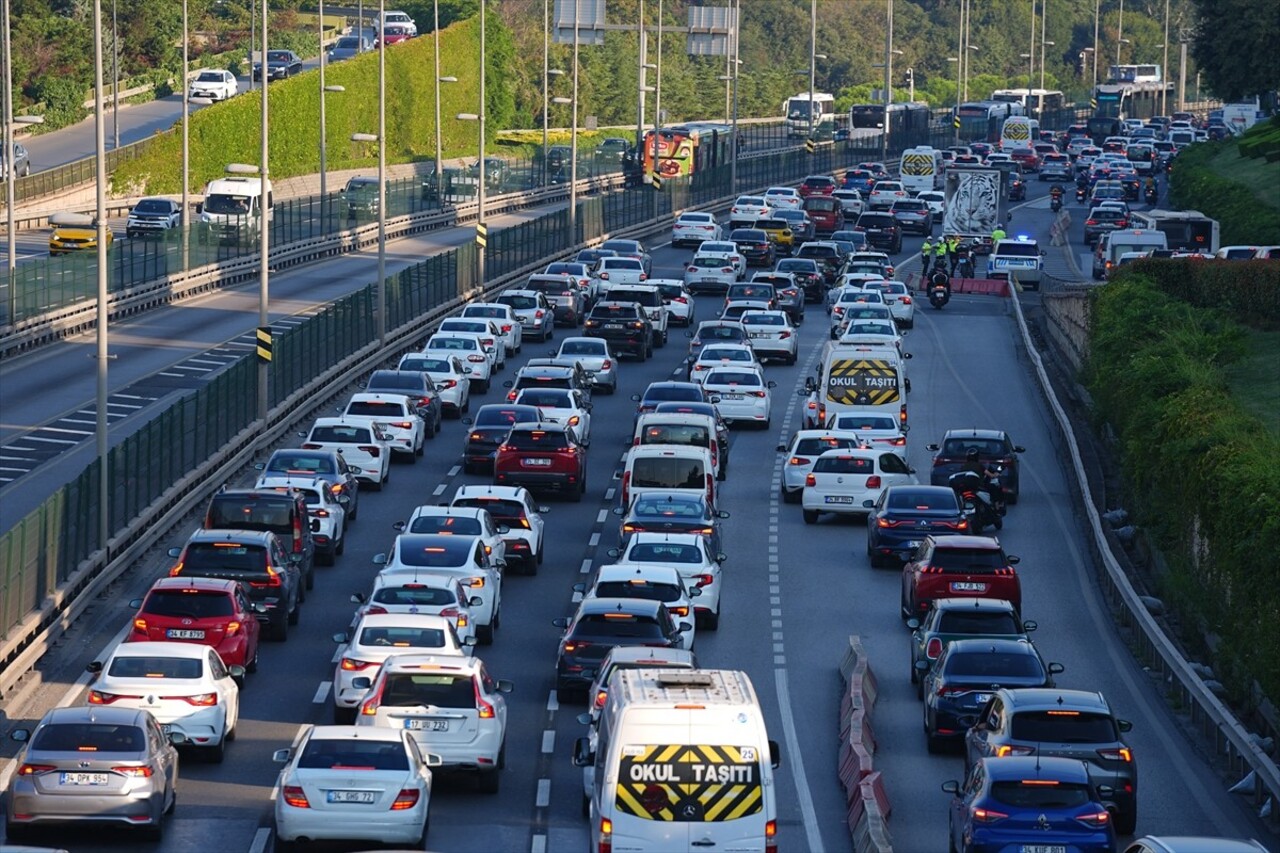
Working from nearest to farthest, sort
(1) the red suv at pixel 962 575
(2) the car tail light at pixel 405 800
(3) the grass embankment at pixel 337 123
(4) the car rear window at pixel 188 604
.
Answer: (2) the car tail light at pixel 405 800 → (4) the car rear window at pixel 188 604 → (1) the red suv at pixel 962 575 → (3) the grass embankment at pixel 337 123

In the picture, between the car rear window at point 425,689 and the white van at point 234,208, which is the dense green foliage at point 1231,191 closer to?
the white van at point 234,208

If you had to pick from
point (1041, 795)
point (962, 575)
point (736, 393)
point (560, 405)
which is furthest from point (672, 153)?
point (1041, 795)

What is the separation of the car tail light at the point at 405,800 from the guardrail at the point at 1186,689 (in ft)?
29.1

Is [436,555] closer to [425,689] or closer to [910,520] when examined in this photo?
[425,689]

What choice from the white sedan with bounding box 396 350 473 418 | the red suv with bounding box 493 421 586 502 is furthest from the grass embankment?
the red suv with bounding box 493 421 586 502

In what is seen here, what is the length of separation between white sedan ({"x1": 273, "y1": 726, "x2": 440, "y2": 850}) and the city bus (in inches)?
5364

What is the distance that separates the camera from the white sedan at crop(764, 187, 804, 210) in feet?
327

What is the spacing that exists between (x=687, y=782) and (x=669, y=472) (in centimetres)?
2044

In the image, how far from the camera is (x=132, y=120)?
123375 millimetres

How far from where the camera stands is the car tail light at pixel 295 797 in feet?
73.3

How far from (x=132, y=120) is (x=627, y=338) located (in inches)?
2670

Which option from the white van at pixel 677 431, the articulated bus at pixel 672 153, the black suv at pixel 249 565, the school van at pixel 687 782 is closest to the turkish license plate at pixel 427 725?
the school van at pixel 687 782

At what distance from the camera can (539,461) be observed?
43562 millimetres

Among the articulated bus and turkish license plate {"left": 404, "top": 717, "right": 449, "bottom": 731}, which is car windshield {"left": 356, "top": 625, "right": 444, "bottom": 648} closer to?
turkish license plate {"left": 404, "top": 717, "right": 449, "bottom": 731}
